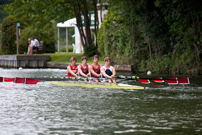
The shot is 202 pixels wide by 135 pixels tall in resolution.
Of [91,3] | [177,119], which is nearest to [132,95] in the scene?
[177,119]

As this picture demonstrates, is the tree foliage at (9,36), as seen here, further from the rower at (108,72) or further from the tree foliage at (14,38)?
the rower at (108,72)

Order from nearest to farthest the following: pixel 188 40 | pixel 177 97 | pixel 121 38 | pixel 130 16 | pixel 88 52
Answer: pixel 177 97
pixel 188 40
pixel 130 16
pixel 121 38
pixel 88 52

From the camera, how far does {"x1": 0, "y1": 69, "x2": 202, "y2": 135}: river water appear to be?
880cm

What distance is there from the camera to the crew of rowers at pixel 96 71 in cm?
1673

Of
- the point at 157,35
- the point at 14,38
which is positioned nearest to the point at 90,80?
the point at 157,35

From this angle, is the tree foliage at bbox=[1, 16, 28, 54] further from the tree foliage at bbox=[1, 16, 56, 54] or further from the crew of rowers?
the crew of rowers

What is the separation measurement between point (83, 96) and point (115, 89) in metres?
2.27

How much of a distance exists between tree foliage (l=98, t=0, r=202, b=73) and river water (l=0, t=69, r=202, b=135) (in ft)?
23.3

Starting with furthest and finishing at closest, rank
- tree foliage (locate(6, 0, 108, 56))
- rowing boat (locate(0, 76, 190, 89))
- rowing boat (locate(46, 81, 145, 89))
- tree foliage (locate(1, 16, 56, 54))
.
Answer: tree foliage (locate(1, 16, 56, 54)), tree foliage (locate(6, 0, 108, 56)), rowing boat (locate(0, 76, 190, 89)), rowing boat (locate(46, 81, 145, 89))

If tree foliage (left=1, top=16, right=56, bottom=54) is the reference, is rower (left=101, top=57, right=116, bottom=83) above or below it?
below

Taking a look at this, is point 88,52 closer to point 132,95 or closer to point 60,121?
point 132,95

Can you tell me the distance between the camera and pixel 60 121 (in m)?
9.66

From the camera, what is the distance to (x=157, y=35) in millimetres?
25266

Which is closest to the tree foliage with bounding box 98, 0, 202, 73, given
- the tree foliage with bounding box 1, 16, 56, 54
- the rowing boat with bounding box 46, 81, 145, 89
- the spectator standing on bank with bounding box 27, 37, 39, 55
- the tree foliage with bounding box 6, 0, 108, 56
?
the tree foliage with bounding box 6, 0, 108, 56
